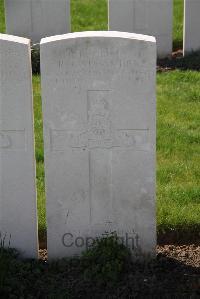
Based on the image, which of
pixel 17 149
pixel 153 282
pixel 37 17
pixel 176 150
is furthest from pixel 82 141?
pixel 37 17

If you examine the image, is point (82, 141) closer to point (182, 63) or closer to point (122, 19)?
point (182, 63)

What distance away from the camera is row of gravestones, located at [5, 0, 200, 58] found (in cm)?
1023

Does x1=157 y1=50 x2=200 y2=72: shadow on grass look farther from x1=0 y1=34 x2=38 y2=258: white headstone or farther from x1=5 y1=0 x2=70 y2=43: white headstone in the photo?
x1=0 y1=34 x2=38 y2=258: white headstone

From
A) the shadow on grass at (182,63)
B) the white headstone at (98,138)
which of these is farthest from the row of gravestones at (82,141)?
the shadow on grass at (182,63)

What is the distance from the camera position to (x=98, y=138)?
4910 millimetres

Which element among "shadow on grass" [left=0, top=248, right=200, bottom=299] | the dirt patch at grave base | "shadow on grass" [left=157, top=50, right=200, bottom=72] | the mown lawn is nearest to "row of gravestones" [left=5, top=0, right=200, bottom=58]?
"shadow on grass" [left=157, top=50, right=200, bottom=72]

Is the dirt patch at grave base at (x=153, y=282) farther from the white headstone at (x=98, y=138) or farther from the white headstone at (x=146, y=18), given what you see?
the white headstone at (x=146, y=18)

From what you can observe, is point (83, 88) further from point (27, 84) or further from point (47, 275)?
point (47, 275)

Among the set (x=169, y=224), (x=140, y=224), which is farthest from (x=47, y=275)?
(x=169, y=224)

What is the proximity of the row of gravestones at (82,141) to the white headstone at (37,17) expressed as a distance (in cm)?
559

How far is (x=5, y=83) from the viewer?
15.8 feet

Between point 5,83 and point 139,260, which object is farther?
point 139,260

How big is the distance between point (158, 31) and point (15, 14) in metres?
1.96

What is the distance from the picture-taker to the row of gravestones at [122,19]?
33.6 feet
